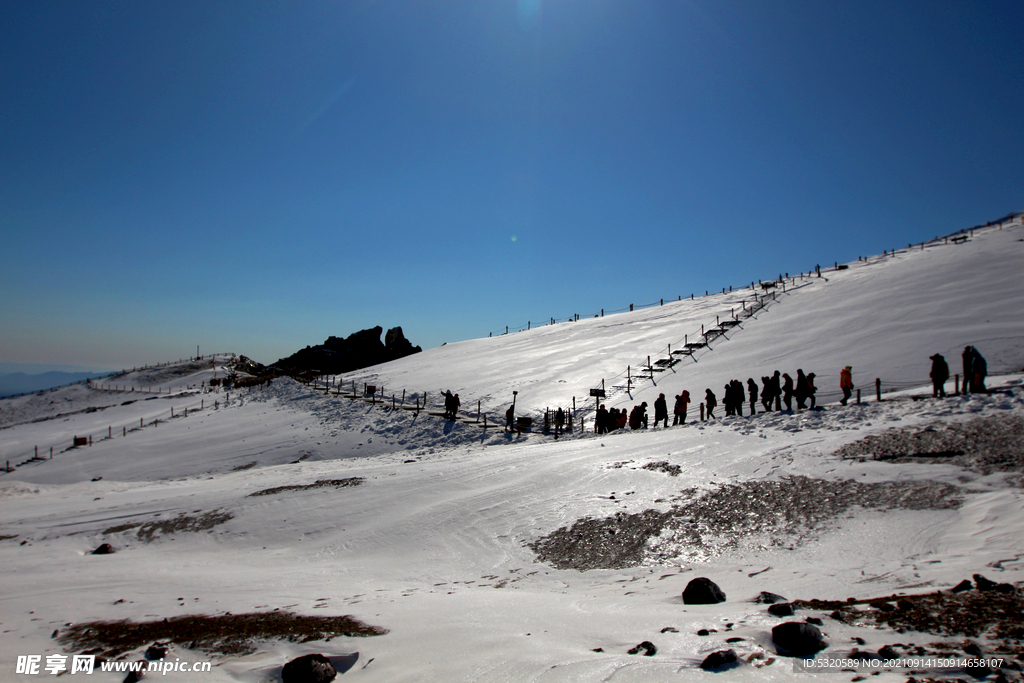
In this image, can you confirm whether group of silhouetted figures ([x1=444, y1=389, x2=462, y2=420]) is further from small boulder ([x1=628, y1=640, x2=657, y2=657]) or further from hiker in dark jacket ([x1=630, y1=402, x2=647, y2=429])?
small boulder ([x1=628, y1=640, x2=657, y2=657])

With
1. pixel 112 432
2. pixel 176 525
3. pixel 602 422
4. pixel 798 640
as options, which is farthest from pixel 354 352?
pixel 798 640

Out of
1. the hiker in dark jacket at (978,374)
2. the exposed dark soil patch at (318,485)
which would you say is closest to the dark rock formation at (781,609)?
the exposed dark soil patch at (318,485)

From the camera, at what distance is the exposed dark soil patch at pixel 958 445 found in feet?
35.1

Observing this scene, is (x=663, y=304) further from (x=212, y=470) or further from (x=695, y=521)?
(x=695, y=521)

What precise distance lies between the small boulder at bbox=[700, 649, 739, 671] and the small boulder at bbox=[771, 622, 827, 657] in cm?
49

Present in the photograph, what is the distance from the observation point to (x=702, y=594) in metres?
6.55

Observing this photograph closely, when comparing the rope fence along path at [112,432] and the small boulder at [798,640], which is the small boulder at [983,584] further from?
the rope fence along path at [112,432]

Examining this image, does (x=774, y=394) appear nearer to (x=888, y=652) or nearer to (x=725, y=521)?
(x=725, y=521)

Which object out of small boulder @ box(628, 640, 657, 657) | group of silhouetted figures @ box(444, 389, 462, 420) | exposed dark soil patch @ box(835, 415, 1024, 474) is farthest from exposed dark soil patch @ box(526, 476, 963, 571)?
group of silhouetted figures @ box(444, 389, 462, 420)

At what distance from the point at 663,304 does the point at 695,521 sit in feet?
185

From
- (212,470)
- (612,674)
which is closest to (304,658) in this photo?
(612,674)

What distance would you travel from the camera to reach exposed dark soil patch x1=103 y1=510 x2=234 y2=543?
13742 mm

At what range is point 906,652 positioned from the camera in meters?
4.52

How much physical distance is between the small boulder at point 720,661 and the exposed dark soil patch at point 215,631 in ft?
12.7
